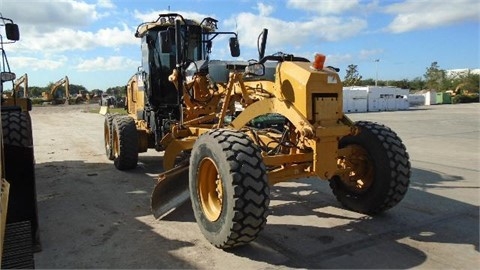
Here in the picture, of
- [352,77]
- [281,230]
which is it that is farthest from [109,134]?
[352,77]

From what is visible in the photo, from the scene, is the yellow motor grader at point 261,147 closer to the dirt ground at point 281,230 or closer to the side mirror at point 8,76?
the dirt ground at point 281,230

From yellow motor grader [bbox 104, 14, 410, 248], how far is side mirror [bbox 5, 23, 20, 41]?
259 centimetres

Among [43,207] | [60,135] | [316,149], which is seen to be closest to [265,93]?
[316,149]

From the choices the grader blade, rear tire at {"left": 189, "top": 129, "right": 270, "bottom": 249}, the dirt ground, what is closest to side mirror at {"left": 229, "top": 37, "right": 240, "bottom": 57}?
the dirt ground

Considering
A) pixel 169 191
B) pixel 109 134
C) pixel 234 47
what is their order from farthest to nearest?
1. pixel 109 134
2. pixel 234 47
3. pixel 169 191

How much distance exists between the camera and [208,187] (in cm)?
465

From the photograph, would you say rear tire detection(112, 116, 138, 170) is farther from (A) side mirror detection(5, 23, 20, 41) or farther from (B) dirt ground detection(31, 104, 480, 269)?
(A) side mirror detection(5, 23, 20, 41)

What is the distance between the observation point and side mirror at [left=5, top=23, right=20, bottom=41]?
7.03 metres

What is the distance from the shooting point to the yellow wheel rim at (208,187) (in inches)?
178

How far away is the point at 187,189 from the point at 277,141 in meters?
1.25

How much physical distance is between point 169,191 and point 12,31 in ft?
13.4

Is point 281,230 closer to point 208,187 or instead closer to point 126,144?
point 208,187

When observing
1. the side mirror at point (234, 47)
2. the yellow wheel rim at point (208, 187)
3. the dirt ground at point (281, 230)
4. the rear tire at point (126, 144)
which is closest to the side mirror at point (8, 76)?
the dirt ground at point (281, 230)

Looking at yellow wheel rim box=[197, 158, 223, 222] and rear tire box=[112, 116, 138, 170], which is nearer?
yellow wheel rim box=[197, 158, 223, 222]
